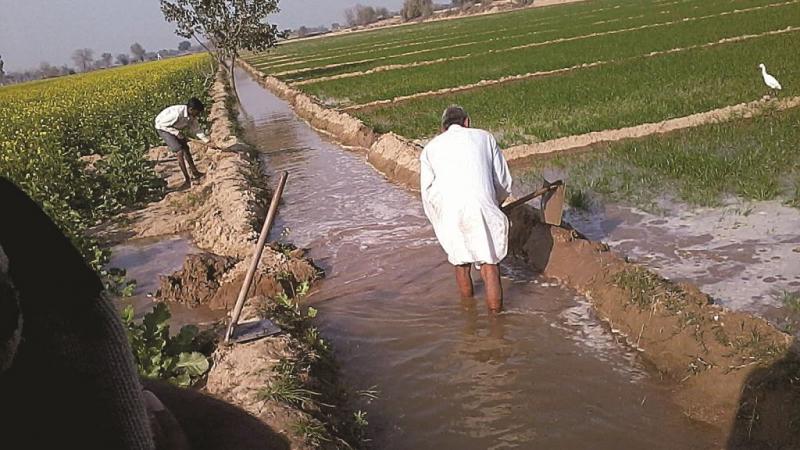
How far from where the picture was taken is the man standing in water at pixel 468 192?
4.89 m

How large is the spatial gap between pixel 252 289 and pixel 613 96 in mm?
9066

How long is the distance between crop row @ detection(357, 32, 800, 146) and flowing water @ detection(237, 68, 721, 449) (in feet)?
14.8

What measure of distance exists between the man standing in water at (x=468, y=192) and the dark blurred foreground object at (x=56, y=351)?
398 cm

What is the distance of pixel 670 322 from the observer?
4.36m

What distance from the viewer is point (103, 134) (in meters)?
14.4


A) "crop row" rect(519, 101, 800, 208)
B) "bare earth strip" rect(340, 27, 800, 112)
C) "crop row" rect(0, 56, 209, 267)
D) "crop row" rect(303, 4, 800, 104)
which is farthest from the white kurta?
"crop row" rect(303, 4, 800, 104)

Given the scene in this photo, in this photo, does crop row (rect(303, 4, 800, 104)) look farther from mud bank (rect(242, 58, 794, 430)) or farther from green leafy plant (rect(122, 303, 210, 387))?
green leafy plant (rect(122, 303, 210, 387))

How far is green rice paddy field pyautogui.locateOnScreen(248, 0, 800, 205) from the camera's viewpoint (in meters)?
7.69

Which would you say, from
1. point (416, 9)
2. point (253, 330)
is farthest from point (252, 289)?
point (416, 9)

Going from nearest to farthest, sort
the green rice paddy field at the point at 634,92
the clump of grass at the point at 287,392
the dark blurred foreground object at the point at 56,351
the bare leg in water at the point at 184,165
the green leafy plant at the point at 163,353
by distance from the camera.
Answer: the dark blurred foreground object at the point at 56,351 < the clump of grass at the point at 287,392 < the green leafy plant at the point at 163,353 < the green rice paddy field at the point at 634,92 < the bare leg in water at the point at 184,165

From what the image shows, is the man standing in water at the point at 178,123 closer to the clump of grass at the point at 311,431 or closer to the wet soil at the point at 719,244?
the wet soil at the point at 719,244

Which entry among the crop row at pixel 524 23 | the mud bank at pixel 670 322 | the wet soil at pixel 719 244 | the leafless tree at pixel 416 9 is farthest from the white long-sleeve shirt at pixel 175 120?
the leafless tree at pixel 416 9

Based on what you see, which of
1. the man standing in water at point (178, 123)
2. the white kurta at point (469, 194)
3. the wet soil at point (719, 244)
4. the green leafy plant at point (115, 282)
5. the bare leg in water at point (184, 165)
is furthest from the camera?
the bare leg in water at point (184, 165)

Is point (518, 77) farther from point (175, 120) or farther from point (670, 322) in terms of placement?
point (670, 322)
